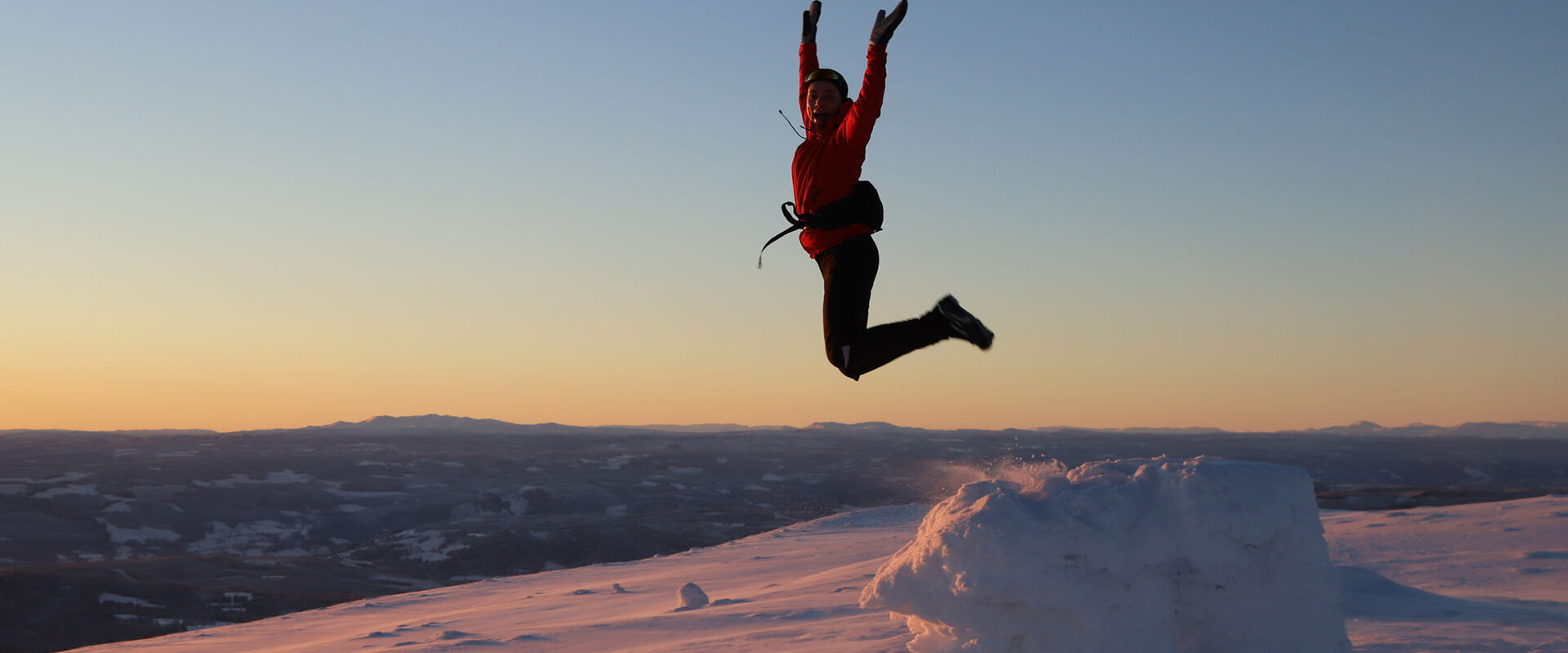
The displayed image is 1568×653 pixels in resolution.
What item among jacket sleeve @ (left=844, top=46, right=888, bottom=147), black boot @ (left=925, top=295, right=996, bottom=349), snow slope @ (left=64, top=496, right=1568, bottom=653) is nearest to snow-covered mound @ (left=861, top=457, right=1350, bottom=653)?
black boot @ (left=925, top=295, right=996, bottom=349)

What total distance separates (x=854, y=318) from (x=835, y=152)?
3.01 feet

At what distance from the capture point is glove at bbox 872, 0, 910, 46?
492 cm

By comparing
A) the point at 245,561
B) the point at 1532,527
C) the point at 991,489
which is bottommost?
the point at 245,561

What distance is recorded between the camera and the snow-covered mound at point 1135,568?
5.59m

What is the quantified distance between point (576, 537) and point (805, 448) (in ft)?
206

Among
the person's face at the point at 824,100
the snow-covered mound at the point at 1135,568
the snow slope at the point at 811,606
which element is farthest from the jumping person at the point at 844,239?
the snow slope at the point at 811,606

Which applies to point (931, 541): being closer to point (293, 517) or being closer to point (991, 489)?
point (991, 489)

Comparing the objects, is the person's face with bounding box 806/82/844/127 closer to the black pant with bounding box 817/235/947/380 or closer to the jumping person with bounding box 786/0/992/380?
the jumping person with bounding box 786/0/992/380

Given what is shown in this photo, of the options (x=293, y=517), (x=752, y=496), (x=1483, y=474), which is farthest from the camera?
(x=1483, y=474)

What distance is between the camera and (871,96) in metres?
4.93

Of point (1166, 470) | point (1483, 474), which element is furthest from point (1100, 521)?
point (1483, 474)

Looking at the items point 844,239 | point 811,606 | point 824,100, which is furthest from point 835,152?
point 811,606

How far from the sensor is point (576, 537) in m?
32.7

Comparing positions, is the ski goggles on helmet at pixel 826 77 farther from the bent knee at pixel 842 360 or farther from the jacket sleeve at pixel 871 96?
the bent knee at pixel 842 360
